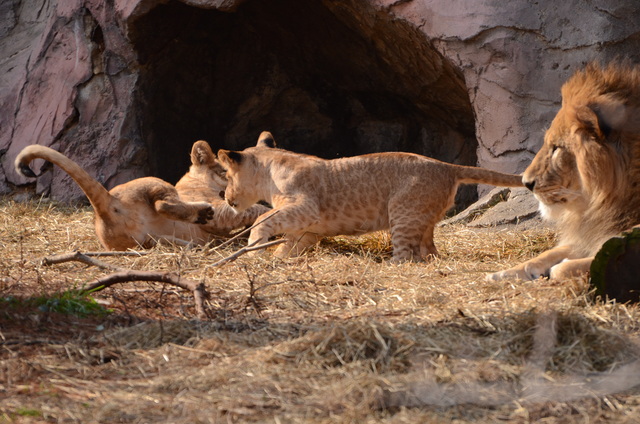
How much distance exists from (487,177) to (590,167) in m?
1.82

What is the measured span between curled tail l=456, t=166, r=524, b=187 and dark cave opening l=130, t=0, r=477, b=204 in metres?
2.47

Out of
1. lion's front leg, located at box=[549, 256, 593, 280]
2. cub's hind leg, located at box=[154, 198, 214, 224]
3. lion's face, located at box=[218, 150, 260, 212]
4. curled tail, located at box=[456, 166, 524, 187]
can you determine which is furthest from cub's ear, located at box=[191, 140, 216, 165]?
lion's front leg, located at box=[549, 256, 593, 280]

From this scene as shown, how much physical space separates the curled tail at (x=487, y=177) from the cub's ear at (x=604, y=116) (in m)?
1.86

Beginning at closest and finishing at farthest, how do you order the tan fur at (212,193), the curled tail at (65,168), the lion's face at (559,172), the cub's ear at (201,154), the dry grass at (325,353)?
the dry grass at (325,353), the lion's face at (559,172), the curled tail at (65,168), the tan fur at (212,193), the cub's ear at (201,154)

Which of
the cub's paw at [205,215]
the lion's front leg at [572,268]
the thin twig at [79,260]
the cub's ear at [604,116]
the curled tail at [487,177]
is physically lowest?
the cub's paw at [205,215]

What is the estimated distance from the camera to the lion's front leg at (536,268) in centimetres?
480

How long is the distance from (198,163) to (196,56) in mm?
2693

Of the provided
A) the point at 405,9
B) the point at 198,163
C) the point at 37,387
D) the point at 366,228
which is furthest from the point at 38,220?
the point at 37,387

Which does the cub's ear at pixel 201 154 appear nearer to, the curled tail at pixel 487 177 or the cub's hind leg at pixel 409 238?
the cub's hind leg at pixel 409 238

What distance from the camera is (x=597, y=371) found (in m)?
3.06

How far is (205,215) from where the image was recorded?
23.2 ft

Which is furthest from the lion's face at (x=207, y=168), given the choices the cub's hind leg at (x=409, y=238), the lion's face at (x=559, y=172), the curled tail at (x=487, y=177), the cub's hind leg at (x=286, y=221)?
the lion's face at (x=559, y=172)

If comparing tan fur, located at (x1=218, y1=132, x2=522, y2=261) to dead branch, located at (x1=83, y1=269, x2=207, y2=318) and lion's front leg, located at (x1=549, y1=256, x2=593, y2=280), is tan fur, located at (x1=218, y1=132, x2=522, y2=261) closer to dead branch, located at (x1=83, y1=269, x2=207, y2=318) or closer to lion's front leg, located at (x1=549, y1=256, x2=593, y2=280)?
lion's front leg, located at (x1=549, y1=256, x2=593, y2=280)

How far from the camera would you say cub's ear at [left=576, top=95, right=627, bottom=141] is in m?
4.45
